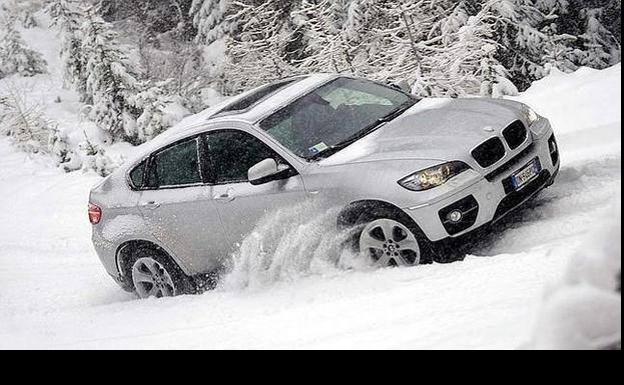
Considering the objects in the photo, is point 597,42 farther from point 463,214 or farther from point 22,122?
point 22,122

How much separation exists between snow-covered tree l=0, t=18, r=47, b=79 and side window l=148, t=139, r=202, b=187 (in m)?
26.0

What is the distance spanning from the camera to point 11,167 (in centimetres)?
2047

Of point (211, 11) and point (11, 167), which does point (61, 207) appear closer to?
point (11, 167)

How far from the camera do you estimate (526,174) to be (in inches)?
219

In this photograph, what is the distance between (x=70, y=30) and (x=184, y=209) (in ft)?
61.3

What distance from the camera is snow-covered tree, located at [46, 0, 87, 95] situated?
2273cm

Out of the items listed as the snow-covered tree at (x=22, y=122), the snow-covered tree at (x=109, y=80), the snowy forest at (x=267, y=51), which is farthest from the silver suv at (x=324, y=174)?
the snow-covered tree at (x=22, y=122)

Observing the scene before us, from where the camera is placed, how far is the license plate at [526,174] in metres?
5.46

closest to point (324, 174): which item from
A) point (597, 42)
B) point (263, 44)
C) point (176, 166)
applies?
point (176, 166)

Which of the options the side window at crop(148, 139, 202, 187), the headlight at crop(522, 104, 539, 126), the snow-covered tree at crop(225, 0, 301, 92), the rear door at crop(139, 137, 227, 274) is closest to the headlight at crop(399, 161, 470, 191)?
the headlight at crop(522, 104, 539, 126)

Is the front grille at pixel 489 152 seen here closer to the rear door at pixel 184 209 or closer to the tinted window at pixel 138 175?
the rear door at pixel 184 209

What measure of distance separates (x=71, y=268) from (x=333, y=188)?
5.19 m

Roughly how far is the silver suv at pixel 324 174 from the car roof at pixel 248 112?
0.02m
